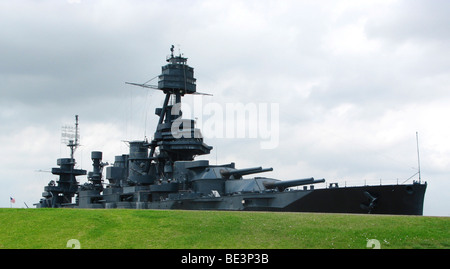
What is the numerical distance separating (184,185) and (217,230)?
682 inches

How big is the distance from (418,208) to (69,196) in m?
38.1

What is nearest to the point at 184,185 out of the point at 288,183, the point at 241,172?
the point at 241,172

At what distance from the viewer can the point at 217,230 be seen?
58.9 feet

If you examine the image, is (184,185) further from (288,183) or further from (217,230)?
(217,230)

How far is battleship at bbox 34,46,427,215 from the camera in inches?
964

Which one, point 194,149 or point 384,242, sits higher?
point 194,149

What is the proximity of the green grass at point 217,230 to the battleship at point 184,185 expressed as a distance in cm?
464

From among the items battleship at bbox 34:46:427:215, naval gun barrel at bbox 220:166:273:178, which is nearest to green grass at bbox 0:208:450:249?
battleship at bbox 34:46:427:215

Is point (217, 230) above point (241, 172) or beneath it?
beneath

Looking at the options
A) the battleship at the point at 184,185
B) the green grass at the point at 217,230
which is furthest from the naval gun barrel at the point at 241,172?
the green grass at the point at 217,230

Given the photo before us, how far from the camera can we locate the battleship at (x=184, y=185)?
24.5 metres

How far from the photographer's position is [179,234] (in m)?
17.6

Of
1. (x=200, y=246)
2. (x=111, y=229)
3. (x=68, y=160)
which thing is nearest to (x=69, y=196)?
(x=68, y=160)
